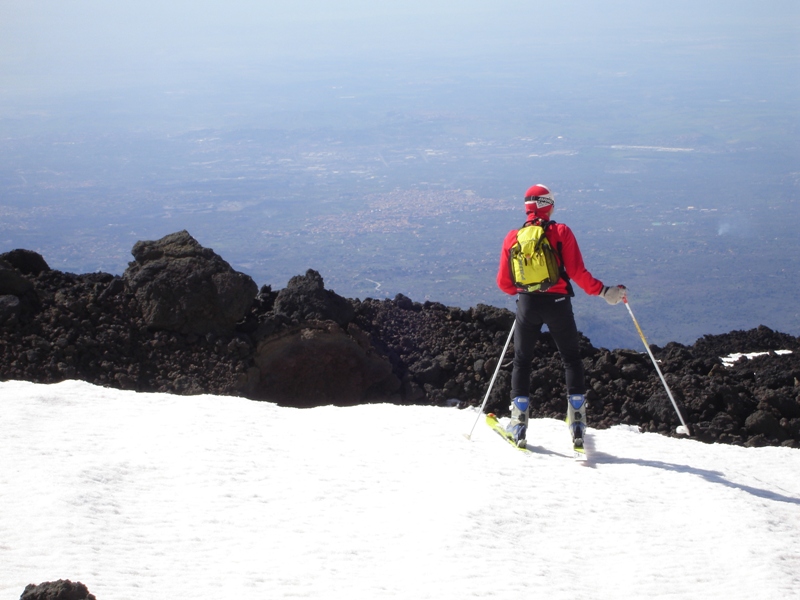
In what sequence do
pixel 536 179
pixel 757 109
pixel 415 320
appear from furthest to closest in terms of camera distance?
pixel 757 109 → pixel 536 179 → pixel 415 320

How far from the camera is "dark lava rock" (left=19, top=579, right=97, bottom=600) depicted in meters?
3.80

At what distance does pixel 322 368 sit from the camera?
10.2m

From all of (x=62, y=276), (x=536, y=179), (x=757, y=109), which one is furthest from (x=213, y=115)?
(x=62, y=276)

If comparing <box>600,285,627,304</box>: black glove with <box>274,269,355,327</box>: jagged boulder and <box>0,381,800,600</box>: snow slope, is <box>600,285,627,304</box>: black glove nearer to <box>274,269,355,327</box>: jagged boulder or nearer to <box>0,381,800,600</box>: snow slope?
<box>0,381,800,600</box>: snow slope

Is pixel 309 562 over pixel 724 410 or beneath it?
beneath

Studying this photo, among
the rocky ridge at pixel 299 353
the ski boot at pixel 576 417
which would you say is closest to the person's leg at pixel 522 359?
the ski boot at pixel 576 417

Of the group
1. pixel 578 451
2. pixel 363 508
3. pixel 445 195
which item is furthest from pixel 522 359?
pixel 445 195

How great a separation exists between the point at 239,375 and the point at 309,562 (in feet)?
16.1

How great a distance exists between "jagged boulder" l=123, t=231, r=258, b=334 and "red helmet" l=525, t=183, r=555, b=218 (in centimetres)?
451

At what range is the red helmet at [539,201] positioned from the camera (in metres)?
6.66

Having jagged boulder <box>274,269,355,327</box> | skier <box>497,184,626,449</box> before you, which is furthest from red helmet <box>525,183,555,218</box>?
jagged boulder <box>274,269,355,327</box>

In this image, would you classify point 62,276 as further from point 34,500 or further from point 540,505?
point 540,505

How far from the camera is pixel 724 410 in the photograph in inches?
347

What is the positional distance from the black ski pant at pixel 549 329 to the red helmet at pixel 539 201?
0.67 metres
